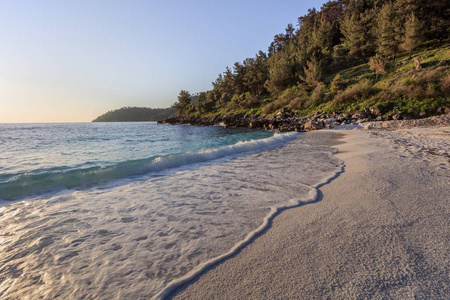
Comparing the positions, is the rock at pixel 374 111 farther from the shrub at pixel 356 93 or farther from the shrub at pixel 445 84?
the shrub at pixel 445 84

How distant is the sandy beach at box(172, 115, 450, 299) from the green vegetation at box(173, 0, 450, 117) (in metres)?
23.8

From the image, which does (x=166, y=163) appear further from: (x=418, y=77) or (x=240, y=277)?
(x=418, y=77)

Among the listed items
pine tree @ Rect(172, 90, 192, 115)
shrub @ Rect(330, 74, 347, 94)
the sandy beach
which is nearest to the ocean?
the sandy beach

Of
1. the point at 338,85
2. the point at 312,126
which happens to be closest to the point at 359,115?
the point at 312,126

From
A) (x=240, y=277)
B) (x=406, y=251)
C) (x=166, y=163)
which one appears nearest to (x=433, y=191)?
(x=406, y=251)

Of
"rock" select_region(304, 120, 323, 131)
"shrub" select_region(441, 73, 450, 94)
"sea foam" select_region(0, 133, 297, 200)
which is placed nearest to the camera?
"sea foam" select_region(0, 133, 297, 200)

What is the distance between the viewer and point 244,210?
4.21 m

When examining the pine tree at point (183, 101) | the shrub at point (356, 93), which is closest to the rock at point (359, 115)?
the shrub at point (356, 93)

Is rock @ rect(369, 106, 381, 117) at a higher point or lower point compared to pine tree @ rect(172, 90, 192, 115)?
lower

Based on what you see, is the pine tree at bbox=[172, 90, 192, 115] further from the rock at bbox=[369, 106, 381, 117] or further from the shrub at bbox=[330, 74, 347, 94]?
the rock at bbox=[369, 106, 381, 117]

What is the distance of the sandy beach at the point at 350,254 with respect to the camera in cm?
200

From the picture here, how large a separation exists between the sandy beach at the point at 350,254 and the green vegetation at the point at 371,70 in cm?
2382

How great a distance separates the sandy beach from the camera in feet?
6.56

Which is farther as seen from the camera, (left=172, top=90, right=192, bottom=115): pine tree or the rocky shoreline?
Answer: (left=172, top=90, right=192, bottom=115): pine tree
